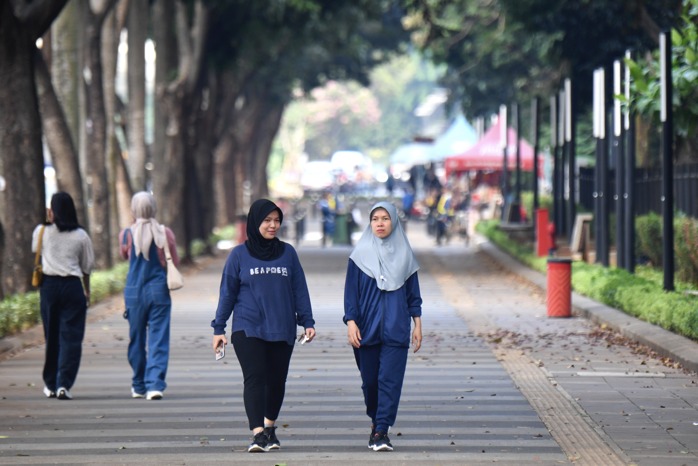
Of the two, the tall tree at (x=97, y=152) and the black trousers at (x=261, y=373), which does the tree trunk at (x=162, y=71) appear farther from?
the black trousers at (x=261, y=373)

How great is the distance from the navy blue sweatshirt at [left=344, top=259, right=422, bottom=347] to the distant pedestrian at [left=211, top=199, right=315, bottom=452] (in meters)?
0.29

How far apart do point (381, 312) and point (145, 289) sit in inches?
134

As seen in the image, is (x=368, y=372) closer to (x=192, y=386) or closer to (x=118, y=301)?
(x=192, y=386)

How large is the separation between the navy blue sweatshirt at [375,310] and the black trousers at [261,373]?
0.47 metres

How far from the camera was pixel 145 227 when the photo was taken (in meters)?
12.6

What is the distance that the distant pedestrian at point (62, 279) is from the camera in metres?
12.8

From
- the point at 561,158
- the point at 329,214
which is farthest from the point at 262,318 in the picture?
the point at 329,214

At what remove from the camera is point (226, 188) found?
49031 millimetres

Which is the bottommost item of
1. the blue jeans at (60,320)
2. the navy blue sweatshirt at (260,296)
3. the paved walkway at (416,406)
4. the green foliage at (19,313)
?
the paved walkway at (416,406)

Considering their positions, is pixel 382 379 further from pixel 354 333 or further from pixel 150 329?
pixel 150 329

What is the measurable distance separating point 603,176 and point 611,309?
21.4 feet

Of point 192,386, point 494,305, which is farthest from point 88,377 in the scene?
point 494,305

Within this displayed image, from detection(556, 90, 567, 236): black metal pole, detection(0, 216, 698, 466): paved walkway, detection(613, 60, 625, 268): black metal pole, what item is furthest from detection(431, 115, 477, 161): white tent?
detection(0, 216, 698, 466): paved walkway

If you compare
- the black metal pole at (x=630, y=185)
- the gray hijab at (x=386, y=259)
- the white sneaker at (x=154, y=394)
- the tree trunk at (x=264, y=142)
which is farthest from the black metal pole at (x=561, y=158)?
the gray hijab at (x=386, y=259)
